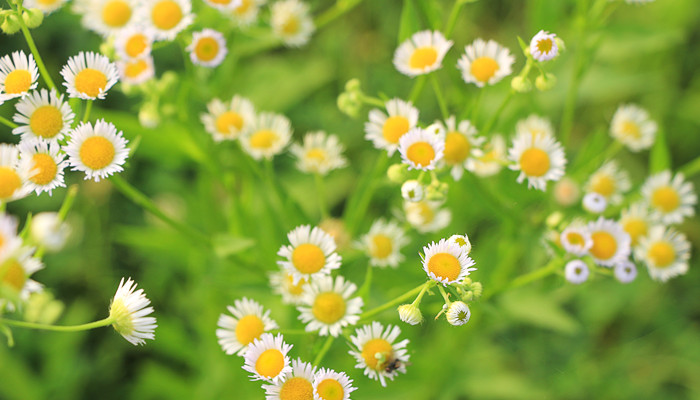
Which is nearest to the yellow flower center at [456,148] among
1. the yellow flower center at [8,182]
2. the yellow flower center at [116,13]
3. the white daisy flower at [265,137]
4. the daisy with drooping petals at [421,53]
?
the daisy with drooping petals at [421,53]

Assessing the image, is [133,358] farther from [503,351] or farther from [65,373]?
[503,351]

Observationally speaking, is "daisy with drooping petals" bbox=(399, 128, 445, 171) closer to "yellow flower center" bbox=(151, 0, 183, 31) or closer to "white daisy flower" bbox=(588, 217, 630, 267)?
"white daisy flower" bbox=(588, 217, 630, 267)

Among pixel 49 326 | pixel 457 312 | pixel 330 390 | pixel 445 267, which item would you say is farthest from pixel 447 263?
pixel 49 326

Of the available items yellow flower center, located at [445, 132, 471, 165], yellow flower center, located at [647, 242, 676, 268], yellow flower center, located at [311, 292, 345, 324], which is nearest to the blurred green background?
yellow flower center, located at [445, 132, 471, 165]

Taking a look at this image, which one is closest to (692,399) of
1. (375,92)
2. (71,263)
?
(375,92)

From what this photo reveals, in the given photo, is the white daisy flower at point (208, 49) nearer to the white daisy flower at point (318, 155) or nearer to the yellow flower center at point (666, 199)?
the white daisy flower at point (318, 155)

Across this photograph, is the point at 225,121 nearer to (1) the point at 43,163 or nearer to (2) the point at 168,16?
(2) the point at 168,16
